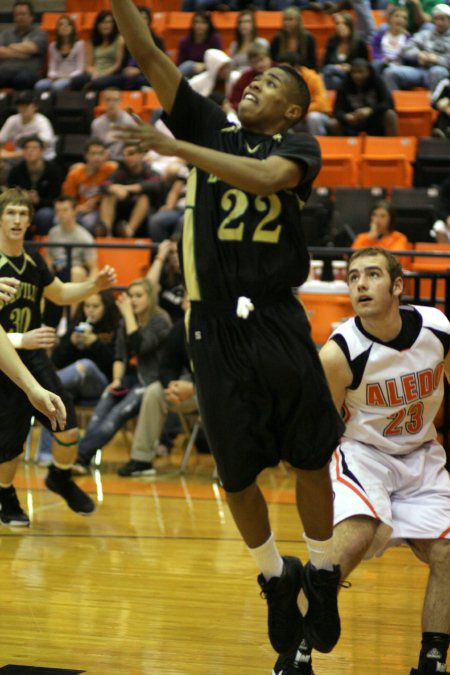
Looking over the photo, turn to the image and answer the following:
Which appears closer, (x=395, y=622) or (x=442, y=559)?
(x=442, y=559)

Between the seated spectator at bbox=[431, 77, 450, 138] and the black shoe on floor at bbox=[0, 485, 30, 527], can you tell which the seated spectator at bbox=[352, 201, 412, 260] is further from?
the black shoe on floor at bbox=[0, 485, 30, 527]

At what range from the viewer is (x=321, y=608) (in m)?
3.75

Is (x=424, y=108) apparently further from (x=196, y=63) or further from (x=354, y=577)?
(x=354, y=577)

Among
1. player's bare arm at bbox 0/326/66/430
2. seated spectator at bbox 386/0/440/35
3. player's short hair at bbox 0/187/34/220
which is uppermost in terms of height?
player's bare arm at bbox 0/326/66/430

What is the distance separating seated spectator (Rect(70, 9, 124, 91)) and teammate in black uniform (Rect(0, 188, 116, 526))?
7350 mm

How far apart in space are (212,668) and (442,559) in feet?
3.12

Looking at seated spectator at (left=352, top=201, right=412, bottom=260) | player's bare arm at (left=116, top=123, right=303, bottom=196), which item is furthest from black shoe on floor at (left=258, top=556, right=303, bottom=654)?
seated spectator at (left=352, top=201, right=412, bottom=260)

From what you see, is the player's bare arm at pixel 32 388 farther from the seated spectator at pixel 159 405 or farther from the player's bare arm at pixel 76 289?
the seated spectator at pixel 159 405

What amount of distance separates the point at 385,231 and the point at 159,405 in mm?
2370

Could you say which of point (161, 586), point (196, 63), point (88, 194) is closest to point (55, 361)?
point (88, 194)

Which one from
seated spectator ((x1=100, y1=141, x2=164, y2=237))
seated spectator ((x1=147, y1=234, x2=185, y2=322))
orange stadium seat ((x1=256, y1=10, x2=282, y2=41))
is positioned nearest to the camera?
seated spectator ((x1=147, y1=234, x2=185, y2=322))

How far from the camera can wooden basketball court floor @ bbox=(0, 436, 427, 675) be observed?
4.26 m

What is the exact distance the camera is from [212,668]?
13.5 ft

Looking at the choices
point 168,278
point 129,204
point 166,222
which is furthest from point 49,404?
point 129,204
